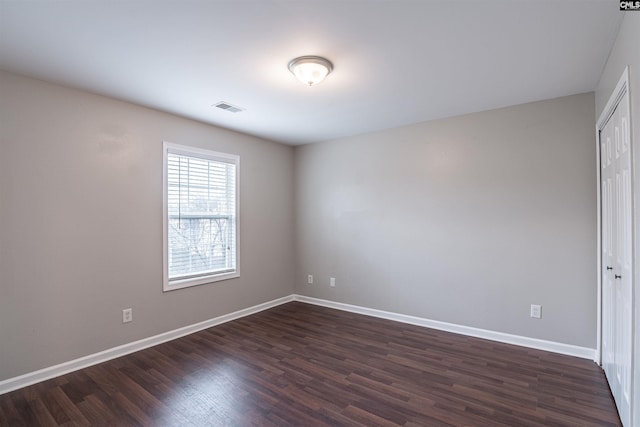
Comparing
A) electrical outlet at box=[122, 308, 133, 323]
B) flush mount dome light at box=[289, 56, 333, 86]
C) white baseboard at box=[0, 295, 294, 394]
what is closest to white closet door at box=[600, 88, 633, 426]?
flush mount dome light at box=[289, 56, 333, 86]

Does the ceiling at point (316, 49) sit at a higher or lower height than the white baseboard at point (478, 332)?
higher

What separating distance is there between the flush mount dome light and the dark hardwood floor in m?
2.48

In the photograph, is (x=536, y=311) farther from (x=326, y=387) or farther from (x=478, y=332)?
(x=326, y=387)

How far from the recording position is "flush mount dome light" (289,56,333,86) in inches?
90.9

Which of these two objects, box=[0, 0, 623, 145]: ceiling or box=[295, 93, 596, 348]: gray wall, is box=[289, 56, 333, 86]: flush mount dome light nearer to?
box=[0, 0, 623, 145]: ceiling

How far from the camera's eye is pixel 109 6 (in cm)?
173

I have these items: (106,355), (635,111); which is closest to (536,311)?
(635,111)

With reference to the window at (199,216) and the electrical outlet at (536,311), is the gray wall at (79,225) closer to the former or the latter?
the window at (199,216)

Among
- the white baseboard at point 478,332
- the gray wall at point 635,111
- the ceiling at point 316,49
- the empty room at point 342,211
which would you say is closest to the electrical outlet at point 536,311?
the empty room at point 342,211

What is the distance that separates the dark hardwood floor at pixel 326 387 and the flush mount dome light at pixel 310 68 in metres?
2.48

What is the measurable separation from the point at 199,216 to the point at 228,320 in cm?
144

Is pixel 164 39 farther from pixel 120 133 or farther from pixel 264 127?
pixel 264 127

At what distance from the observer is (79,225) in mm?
2828

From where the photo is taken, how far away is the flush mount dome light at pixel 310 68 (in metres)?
2.31
